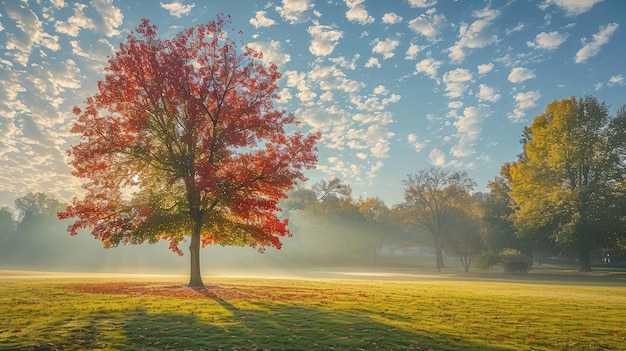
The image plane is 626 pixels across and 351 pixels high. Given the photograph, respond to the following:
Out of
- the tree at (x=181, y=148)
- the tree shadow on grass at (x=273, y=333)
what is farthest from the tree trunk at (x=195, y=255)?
the tree shadow on grass at (x=273, y=333)

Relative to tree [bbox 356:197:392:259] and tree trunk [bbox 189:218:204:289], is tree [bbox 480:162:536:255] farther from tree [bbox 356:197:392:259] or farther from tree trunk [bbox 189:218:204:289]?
tree trunk [bbox 189:218:204:289]

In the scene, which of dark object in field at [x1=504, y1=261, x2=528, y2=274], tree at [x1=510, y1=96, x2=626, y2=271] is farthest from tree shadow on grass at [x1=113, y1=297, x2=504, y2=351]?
dark object in field at [x1=504, y1=261, x2=528, y2=274]

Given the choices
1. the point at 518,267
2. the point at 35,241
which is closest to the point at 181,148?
the point at 518,267

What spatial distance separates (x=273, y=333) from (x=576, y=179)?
165 ft

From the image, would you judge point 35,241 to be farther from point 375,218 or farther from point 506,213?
point 506,213

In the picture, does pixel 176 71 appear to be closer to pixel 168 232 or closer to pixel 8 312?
pixel 168 232

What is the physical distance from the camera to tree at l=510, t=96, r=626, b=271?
43250 millimetres

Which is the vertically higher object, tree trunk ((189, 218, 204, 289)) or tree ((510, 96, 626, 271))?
tree ((510, 96, 626, 271))

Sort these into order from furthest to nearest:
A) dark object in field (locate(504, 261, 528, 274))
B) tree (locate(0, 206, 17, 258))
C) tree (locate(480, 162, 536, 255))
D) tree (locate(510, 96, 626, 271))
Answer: tree (locate(0, 206, 17, 258)) < tree (locate(480, 162, 536, 255)) < dark object in field (locate(504, 261, 528, 274)) < tree (locate(510, 96, 626, 271))

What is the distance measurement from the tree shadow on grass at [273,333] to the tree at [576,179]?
3970 cm

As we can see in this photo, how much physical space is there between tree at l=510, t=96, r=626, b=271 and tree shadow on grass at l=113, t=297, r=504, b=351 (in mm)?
39705

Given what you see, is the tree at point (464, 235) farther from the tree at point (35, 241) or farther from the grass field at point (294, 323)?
the tree at point (35, 241)

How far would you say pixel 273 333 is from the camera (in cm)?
1112

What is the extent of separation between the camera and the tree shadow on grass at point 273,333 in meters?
9.92
